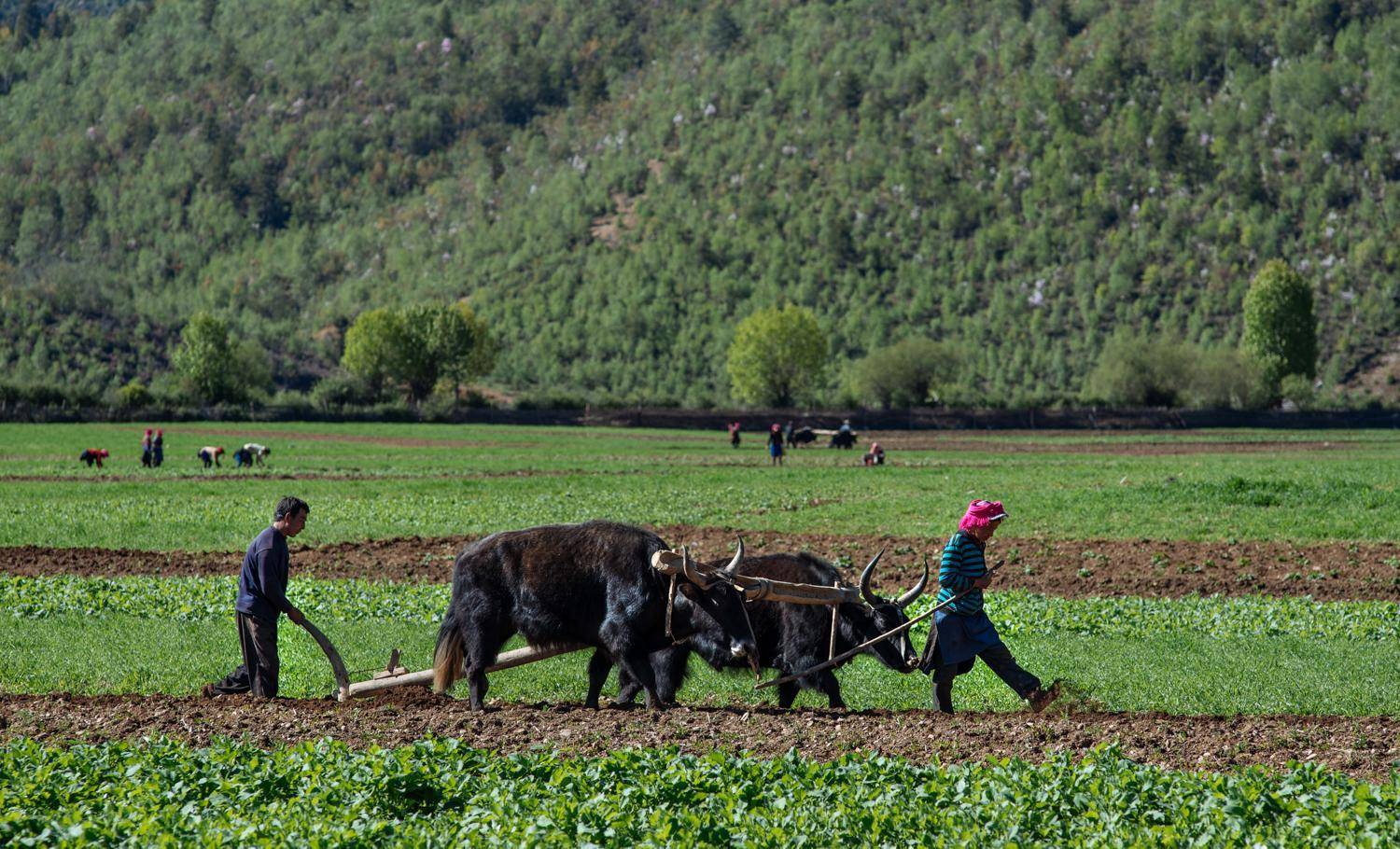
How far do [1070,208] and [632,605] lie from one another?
178809mm

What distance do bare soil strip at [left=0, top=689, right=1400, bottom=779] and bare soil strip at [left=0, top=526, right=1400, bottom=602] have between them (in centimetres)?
1099

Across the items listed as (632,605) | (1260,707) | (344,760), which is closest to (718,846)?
(344,760)

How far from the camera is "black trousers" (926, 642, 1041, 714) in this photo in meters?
13.0

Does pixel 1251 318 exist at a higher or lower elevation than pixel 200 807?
higher

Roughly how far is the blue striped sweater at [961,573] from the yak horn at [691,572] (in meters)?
2.13

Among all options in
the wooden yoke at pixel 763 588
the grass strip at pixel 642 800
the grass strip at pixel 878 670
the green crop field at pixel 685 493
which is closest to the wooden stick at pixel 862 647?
the wooden yoke at pixel 763 588

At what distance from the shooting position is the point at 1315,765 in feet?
32.5

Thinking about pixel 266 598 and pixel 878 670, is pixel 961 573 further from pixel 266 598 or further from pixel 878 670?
pixel 266 598

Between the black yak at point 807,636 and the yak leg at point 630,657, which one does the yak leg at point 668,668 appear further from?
the yak leg at point 630,657

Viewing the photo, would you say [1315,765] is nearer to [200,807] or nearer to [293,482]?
[200,807]

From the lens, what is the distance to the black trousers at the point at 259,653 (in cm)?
1349

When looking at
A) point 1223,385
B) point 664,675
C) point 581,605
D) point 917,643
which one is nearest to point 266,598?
point 581,605

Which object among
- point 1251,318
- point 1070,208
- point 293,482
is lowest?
point 293,482

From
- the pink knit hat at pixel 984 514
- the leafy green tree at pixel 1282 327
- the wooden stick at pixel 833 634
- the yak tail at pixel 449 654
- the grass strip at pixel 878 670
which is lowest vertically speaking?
the grass strip at pixel 878 670
